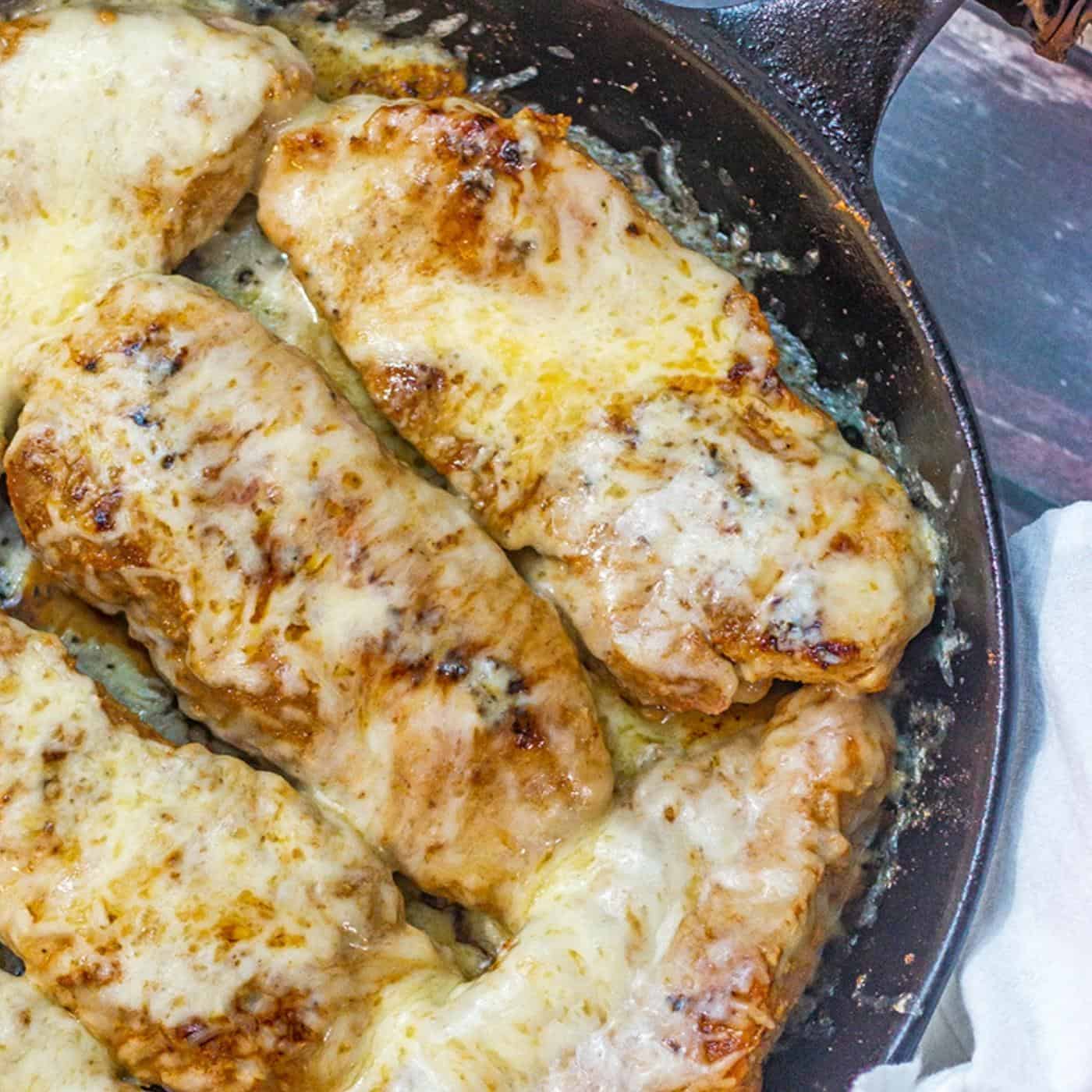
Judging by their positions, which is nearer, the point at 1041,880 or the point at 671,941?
the point at 671,941

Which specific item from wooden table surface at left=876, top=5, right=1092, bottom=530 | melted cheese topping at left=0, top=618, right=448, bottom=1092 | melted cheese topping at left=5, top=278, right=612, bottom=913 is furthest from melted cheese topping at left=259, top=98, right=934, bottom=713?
wooden table surface at left=876, top=5, right=1092, bottom=530

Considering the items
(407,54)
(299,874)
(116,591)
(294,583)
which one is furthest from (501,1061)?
(407,54)

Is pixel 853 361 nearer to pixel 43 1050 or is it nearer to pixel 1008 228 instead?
pixel 1008 228

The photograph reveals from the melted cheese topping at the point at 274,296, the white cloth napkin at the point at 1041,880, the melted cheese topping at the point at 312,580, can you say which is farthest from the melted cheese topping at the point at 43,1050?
the white cloth napkin at the point at 1041,880

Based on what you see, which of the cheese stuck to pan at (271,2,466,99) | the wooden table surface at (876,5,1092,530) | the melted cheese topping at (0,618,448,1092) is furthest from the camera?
the wooden table surface at (876,5,1092,530)

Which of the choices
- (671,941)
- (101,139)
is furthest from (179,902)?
(101,139)

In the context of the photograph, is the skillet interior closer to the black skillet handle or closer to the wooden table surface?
the black skillet handle
